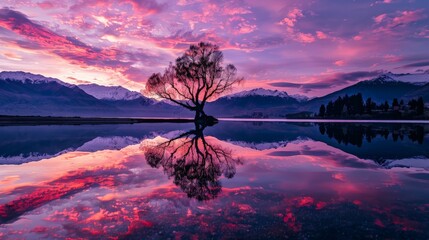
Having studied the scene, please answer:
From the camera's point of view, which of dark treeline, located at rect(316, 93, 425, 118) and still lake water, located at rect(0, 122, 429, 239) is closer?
still lake water, located at rect(0, 122, 429, 239)

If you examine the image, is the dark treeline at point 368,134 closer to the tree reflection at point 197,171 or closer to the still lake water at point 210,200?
the still lake water at point 210,200

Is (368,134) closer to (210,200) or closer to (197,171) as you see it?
(197,171)

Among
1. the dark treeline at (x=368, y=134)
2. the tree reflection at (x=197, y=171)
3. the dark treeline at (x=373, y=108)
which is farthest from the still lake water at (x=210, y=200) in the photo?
the dark treeline at (x=373, y=108)

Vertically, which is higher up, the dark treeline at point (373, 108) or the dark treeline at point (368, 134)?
the dark treeline at point (373, 108)

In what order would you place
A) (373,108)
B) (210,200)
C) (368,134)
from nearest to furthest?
1. (210,200)
2. (368,134)
3. (373,108)

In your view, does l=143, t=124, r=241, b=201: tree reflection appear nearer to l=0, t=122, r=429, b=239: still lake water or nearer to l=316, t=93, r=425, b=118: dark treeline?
l=0, t=122, r=429, b=239: still lake water

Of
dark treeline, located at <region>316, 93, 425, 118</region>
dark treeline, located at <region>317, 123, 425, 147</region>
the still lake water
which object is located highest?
dark treeline, located at <region>316, 93, 425, 118</region>

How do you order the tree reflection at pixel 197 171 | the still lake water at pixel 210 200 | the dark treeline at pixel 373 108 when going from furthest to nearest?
the dark treeline at pixel 373 108 → the tree reflection at pixel 197 171 → the still lake water at pixel 210 200

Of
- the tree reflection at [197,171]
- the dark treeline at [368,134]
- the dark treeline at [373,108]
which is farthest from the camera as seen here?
the dark treeline at [373,108]

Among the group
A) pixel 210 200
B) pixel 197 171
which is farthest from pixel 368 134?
pixel 210 200

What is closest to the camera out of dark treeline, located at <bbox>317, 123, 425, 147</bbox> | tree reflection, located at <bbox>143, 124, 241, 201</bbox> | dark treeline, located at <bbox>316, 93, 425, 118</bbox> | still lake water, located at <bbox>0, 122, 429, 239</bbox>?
still lake water, located at <bbox>0, 122, 429, 239</bbox>

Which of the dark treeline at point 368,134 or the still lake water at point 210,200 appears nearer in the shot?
the still lake water at point 210,200

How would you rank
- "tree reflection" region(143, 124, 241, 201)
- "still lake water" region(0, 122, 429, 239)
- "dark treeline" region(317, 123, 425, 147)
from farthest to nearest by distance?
"dark treeline" region(317, 123, 425, 147) → "tree reflection" region(143, 124, 241, 201) → "still lake water" region(0, 122, 429, 239)

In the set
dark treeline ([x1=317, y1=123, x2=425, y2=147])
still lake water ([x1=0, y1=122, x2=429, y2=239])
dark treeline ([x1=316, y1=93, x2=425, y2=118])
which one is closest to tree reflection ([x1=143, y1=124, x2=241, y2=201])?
still lake water ([x1=0, y1=122, x2=429, y2=239])
